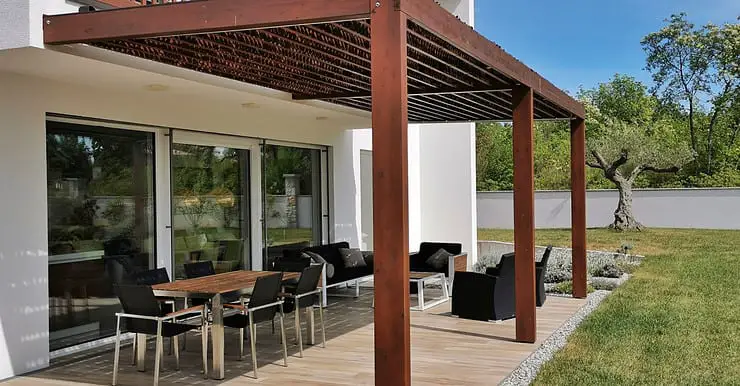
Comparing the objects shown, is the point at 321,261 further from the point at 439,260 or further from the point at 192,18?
the point at 192,18

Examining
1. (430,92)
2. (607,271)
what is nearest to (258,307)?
(430,92)

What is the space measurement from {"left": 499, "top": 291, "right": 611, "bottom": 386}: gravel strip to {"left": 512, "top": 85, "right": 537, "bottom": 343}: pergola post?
0.86 ft

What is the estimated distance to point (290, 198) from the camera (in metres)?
11.3

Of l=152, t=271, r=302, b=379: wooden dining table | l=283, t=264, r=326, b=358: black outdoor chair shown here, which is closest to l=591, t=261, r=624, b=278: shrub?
l=283, t=264, r=326, b=358: black outdoor chair

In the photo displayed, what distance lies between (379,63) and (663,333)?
5.39m

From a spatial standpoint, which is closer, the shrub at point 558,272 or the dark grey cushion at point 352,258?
the dark grey cushion at point 352,258

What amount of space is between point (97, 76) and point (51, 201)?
1.30 metres

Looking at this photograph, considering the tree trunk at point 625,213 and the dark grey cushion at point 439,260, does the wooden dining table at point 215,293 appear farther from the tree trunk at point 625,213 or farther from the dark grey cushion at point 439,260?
the tree trunk at point 625,213

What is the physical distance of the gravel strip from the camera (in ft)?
19.9

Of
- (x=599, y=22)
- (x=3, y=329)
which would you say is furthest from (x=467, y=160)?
(x=599, y=22)

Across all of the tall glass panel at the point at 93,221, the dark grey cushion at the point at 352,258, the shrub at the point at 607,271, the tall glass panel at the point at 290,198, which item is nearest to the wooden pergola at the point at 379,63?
the tall glass panel at the point at 93,221

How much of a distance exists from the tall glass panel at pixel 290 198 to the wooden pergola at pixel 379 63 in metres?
2.33

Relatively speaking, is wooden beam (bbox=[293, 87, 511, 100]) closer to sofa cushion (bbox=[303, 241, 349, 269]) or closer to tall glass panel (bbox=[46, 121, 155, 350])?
tall glass panel (bbox=[46, 121, 155, 350])

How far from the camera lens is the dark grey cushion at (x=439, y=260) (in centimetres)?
1086
